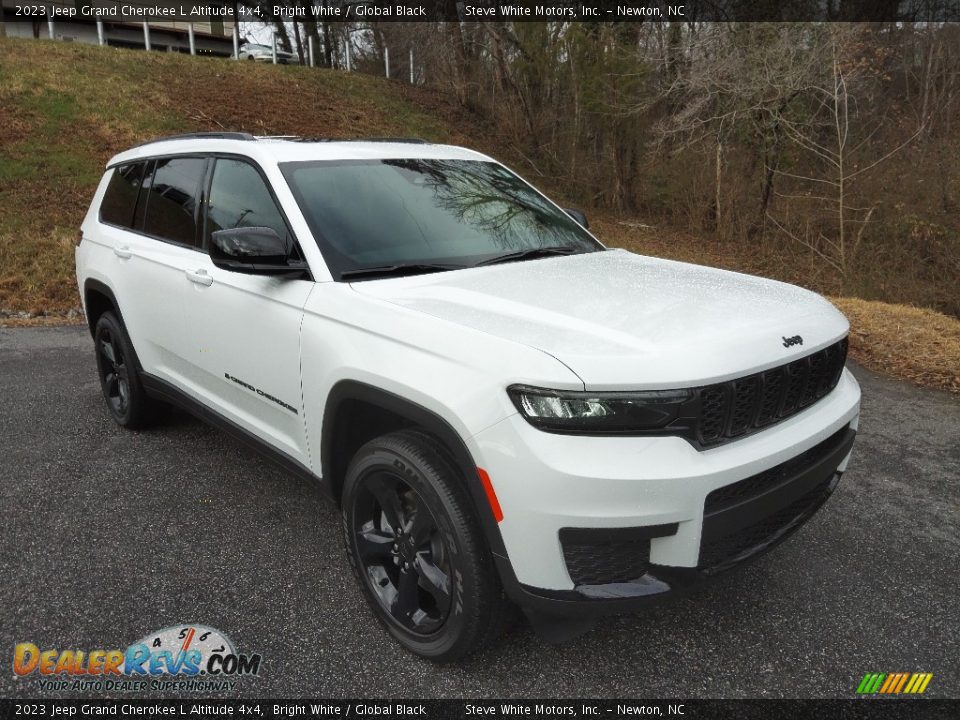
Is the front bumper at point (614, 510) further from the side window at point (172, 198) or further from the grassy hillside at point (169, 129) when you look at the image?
the grassy hillside at point (169, 129)

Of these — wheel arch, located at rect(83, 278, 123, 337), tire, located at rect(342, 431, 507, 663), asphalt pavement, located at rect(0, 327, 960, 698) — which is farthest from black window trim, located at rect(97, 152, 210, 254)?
tire, located at rect(342, 431, 507, 663)

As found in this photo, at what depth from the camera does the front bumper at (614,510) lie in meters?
2.00

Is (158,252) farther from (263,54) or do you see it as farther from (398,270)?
(263,54)

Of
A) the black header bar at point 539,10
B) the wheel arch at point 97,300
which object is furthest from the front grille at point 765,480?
the black header bar at point 539,10

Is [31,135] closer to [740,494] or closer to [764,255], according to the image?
[764,255]

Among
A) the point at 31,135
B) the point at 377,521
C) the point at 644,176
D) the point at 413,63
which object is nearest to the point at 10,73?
the point at 31,135

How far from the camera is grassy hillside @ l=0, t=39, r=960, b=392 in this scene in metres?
7.25

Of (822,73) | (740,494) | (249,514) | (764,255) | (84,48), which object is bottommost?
(764,255)

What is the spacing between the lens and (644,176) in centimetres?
1792

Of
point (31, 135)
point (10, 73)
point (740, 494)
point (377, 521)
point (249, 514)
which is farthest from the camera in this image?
point (10, 73)

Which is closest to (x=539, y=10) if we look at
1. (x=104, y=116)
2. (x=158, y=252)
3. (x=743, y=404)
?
(x=104, y=116)

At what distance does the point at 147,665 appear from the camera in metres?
2.54

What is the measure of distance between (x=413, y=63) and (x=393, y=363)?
75.8 feet

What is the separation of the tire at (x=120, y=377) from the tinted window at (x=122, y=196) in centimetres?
62
